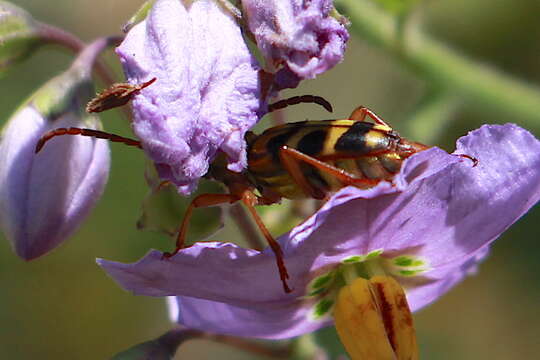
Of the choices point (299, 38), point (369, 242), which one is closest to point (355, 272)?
point (369, 242)

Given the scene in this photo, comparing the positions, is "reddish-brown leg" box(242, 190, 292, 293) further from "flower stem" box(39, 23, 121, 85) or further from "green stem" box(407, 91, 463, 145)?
"green stem" box(407, 91, 463, 145)

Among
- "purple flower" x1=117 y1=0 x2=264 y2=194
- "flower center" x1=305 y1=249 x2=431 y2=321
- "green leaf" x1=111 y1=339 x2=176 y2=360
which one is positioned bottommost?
"green leaf" x1=111 y1=339 x2=176 y2=360

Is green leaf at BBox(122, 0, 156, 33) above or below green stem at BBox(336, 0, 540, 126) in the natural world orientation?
above

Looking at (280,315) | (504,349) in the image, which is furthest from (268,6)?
(504,349)

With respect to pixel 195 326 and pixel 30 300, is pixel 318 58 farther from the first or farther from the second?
pixel 30 300

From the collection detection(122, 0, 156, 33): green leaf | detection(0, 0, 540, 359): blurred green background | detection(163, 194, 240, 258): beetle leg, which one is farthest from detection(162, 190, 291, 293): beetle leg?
detection(0, 0, 540, 359): blurred green background

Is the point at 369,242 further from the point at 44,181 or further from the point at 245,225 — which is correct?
the point at 44,181
